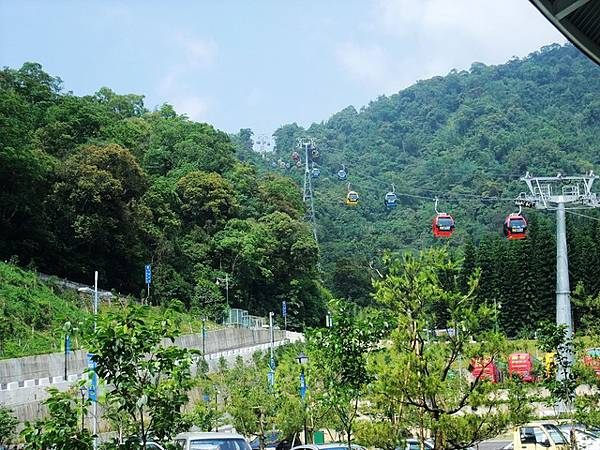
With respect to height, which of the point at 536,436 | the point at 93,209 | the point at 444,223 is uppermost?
the point at 93,209

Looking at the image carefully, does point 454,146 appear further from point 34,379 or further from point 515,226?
point 34,379

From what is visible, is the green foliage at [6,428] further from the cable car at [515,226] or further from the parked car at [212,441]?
the cable car at [515,226]

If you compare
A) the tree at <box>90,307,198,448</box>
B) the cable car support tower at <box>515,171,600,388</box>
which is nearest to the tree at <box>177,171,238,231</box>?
the cable car support tower at <box>515,171,600,388</box>

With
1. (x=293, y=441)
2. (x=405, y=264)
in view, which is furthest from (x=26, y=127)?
(x=405, y=264)

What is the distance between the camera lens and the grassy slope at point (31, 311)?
31.9 m

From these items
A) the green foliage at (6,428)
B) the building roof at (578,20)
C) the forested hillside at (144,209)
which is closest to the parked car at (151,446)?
the green foliage at (6,428)

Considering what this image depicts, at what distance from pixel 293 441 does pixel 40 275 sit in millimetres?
24285

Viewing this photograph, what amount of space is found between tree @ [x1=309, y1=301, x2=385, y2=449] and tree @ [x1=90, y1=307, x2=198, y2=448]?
23.4 ft

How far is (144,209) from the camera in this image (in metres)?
55.3

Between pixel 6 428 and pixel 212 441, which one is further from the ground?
pixel 212 441

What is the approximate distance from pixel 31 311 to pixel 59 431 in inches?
1080

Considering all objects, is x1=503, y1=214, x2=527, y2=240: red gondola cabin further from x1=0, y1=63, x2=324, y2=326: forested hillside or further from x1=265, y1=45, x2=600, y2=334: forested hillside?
x1=265, y1=45, x2=600, y2=334: forested hillside

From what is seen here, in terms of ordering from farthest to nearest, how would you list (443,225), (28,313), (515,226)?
(443,225), (515,226), (28,313)

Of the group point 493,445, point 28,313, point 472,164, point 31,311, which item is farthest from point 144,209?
point 472,164
